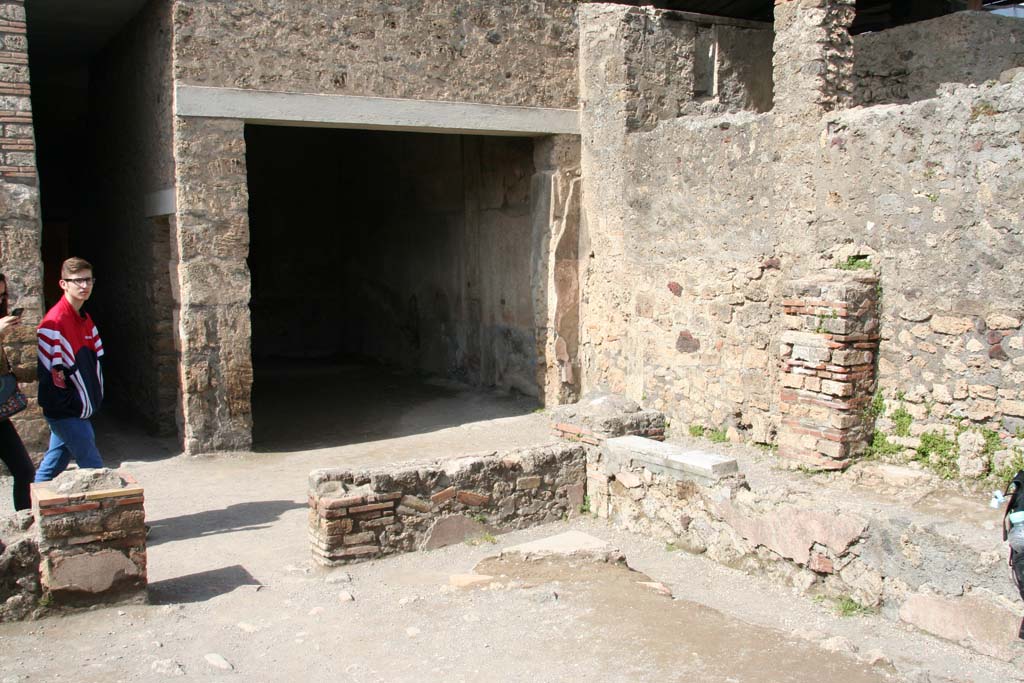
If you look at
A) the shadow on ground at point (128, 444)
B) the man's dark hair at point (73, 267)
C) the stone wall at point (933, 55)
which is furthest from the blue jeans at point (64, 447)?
the stone wall at point (933, 55)

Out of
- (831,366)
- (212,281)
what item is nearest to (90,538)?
(212,281)

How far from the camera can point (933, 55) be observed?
25.6ft

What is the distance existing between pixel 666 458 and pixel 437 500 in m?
1.32

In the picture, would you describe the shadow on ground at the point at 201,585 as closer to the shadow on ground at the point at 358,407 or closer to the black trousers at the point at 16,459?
the black trousers at the point at 16,459

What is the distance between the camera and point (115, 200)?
9.52 m

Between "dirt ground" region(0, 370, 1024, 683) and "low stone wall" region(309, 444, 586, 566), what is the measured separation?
0.36 feet

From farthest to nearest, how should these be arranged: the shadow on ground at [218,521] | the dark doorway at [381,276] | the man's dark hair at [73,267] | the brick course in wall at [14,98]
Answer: the dark doorway at [381,276]
the brick course in wall at [14,98]
the shadow on ground at [218,521]
the man's dark hair at [73,267]

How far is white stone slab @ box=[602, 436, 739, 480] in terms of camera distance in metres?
5.25

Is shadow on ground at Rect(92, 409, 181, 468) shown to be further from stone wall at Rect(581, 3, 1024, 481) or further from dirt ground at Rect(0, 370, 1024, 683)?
stone wall at Rect(581, 3, 1024, 481)

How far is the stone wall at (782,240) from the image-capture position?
554 centimetres

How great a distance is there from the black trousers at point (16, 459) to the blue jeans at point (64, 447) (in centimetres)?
8

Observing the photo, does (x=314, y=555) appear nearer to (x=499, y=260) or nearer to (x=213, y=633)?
(x=213, y=633)

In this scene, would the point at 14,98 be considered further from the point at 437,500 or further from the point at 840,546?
the point at 840,546

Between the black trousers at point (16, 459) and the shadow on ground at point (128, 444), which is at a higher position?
the black trousers at point (16, 459)
